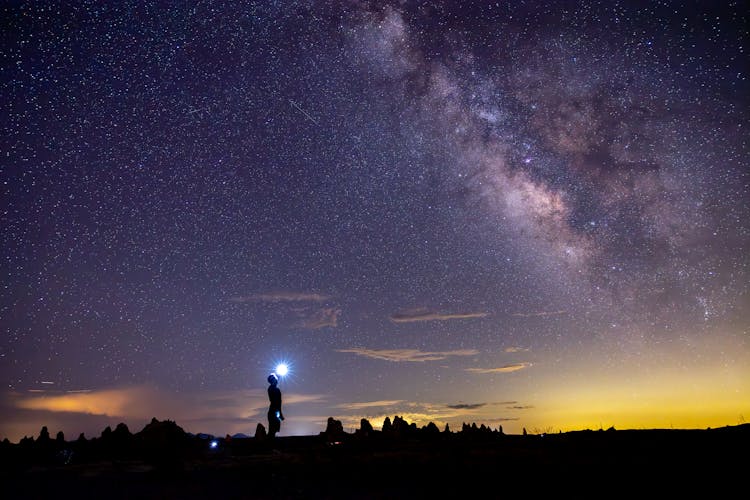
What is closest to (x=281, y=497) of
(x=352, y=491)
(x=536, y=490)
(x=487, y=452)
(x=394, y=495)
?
(x=352, y=491)

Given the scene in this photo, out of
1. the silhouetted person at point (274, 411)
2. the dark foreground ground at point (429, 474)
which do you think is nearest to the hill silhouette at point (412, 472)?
the dark foreground ground at point (429, 474)

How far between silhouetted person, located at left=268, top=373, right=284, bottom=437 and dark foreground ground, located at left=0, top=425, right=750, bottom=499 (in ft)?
14.6

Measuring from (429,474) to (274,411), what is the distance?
8752mm

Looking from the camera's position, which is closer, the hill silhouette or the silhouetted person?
the hill silhouette

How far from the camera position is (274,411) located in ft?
57.7

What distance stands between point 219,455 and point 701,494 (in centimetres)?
1219

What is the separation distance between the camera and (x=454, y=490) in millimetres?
9180

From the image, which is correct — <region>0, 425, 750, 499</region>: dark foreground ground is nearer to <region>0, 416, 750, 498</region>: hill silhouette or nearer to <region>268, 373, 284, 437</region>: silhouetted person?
<region>0, 416, 750, 498</region>: hill silhouette

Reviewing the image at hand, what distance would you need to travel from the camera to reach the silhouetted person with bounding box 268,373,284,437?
1747 centimetres

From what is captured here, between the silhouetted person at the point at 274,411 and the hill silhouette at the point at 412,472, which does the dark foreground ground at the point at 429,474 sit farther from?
the silhouetted person at the point at 274,411

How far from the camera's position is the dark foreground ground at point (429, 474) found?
8.80m

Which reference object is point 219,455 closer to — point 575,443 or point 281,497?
point 281,497

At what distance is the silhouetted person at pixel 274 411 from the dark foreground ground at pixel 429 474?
444 centimetres

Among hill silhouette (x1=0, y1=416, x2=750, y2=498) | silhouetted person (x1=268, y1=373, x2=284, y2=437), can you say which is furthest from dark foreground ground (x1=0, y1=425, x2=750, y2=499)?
silhouetted person (x1=268, y1=373, x2=284, y2=437)
